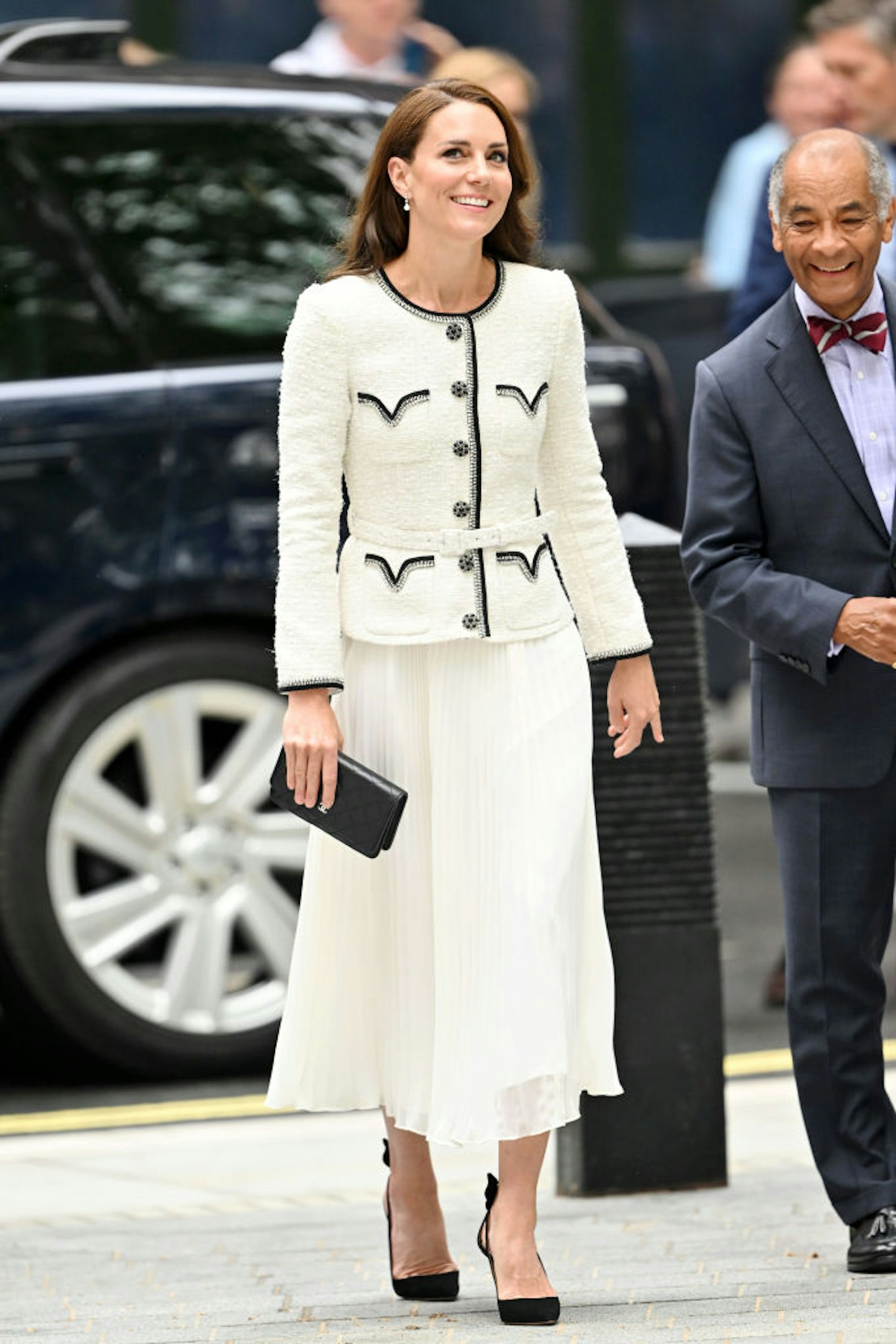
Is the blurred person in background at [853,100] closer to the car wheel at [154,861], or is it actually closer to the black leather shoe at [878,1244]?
the car wheel at [154,861]

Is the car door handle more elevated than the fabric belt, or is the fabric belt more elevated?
the fabric belt

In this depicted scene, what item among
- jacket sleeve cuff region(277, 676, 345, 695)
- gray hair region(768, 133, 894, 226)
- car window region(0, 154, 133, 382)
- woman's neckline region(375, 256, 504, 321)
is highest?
gray hair region(768, 133, 894, 226)

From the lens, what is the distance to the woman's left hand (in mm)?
4809

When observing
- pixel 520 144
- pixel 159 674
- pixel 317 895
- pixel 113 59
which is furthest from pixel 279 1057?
pixel 113 59

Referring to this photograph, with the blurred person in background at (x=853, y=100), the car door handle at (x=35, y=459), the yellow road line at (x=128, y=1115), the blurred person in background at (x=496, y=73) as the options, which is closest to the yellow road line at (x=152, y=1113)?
the yellow road line at (x=128, y=1115)

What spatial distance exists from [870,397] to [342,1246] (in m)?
1.74

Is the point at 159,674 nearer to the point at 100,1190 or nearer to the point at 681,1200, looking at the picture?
the point at 100,1190

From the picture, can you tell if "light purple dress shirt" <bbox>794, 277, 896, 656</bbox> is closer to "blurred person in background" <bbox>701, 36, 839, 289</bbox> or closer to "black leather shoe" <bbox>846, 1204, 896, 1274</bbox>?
"black leather shoe" <bbox>846, 1204, 896, 1274</bbox>

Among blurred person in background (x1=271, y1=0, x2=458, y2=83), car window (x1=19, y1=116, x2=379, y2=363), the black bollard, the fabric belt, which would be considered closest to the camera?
the fabric belt

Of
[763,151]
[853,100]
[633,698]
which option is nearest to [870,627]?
[633,698]

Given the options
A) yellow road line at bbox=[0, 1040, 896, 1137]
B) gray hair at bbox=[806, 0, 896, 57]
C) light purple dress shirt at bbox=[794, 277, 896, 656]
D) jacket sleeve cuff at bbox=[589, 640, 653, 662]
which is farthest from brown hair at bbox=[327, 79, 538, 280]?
gray hair at bbox=[806, 0, 896, 57]

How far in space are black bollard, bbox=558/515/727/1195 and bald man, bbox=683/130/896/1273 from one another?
58cm

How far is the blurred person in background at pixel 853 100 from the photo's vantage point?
7609 millimetres

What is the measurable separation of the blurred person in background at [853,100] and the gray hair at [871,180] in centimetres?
266
